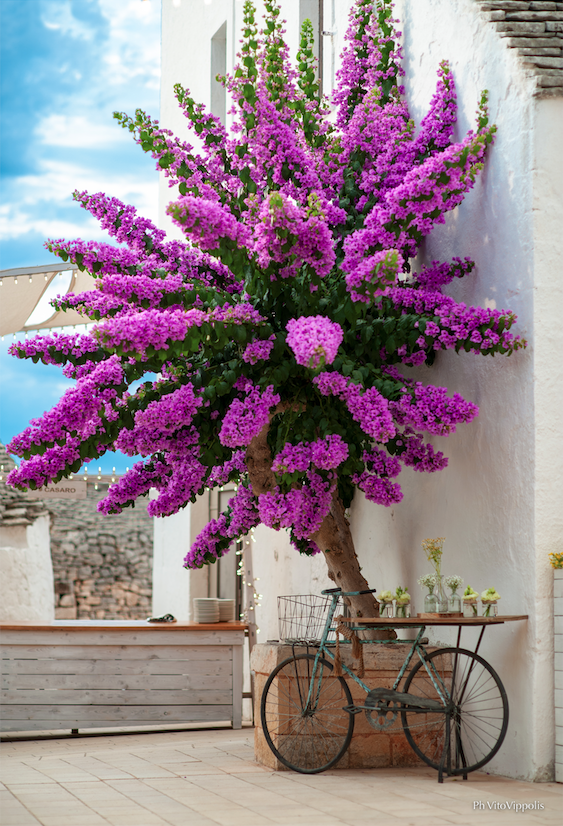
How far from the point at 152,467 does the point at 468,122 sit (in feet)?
8.76

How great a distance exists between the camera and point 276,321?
184 inches

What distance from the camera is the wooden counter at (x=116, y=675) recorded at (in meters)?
7.09

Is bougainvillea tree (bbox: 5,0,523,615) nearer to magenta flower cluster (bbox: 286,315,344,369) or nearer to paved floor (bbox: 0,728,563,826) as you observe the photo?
magenta flower cluster (bbox: 286,315,344,369)

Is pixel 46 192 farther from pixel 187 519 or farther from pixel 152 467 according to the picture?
pixel 152 467

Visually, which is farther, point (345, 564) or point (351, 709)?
point (345, 564)

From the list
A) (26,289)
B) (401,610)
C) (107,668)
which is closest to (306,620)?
(107,668)

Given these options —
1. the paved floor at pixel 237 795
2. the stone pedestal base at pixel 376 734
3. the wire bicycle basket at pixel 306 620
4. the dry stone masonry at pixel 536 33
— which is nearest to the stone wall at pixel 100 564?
the wire bicycle basket at pixel 306 620

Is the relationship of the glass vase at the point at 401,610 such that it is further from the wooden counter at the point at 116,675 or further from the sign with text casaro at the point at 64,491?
the sign with text casaro at the point at 64,491

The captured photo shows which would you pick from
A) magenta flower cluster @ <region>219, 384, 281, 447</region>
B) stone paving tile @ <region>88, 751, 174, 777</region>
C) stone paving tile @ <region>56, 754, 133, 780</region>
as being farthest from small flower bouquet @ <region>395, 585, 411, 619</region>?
stone paving tile @ <region>56, 754, 133, 780</region>

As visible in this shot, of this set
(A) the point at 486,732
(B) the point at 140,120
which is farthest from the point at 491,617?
(B) the point at 140,120

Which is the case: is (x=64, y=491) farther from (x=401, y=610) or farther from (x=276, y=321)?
(x=276, y=321)

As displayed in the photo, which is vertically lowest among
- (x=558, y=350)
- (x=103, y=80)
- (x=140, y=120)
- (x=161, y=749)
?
(x=161, y=749)

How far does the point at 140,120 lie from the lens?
16.3 ft

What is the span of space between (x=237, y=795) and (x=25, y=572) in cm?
934
